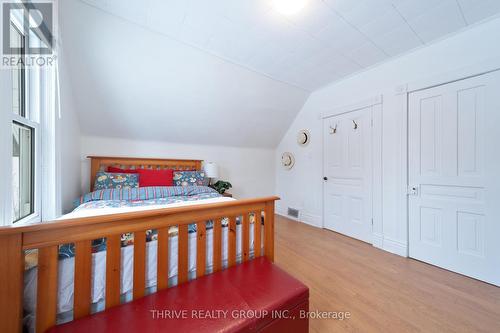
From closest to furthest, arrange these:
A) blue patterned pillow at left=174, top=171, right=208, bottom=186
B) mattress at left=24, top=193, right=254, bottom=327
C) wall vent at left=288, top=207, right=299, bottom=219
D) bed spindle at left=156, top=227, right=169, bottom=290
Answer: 1. mattress at left=24, top=193, right=254, bottom=327
2. bed spindle at left=156, top=227, right=169, bottom=290
3. blue patterned pillow at left=174, top=171, right=208, bottom=186
4. wall vent at left=288, top=207, right=299, bottom=219

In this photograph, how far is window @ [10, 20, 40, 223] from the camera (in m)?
1.15

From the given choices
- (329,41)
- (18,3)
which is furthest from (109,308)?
(329,41)

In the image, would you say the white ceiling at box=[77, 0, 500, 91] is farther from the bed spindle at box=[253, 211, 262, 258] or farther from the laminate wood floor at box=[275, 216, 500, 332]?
the laminate wood floor at box=[275, 216, 500, 332]

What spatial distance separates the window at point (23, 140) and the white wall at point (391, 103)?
326cm

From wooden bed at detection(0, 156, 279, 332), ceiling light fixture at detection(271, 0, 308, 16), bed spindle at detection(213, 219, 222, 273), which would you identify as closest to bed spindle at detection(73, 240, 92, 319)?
wooden bed at detection(0, 156, 279, 332)

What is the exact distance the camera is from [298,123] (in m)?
3.62

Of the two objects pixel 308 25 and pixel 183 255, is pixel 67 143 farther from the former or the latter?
pixel 308 25

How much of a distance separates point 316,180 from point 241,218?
219cm

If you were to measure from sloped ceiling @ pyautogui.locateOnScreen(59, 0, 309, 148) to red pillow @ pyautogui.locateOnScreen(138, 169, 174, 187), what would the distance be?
612 mm

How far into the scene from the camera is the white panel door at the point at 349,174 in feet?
8.47

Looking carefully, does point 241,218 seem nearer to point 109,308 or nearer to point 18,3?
point 109,308

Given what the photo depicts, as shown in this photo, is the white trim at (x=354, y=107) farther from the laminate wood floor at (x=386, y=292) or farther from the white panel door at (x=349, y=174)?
the laminate wood floor at (x=386, y=292)

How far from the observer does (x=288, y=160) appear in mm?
3779

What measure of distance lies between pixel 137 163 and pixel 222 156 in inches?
55.5
